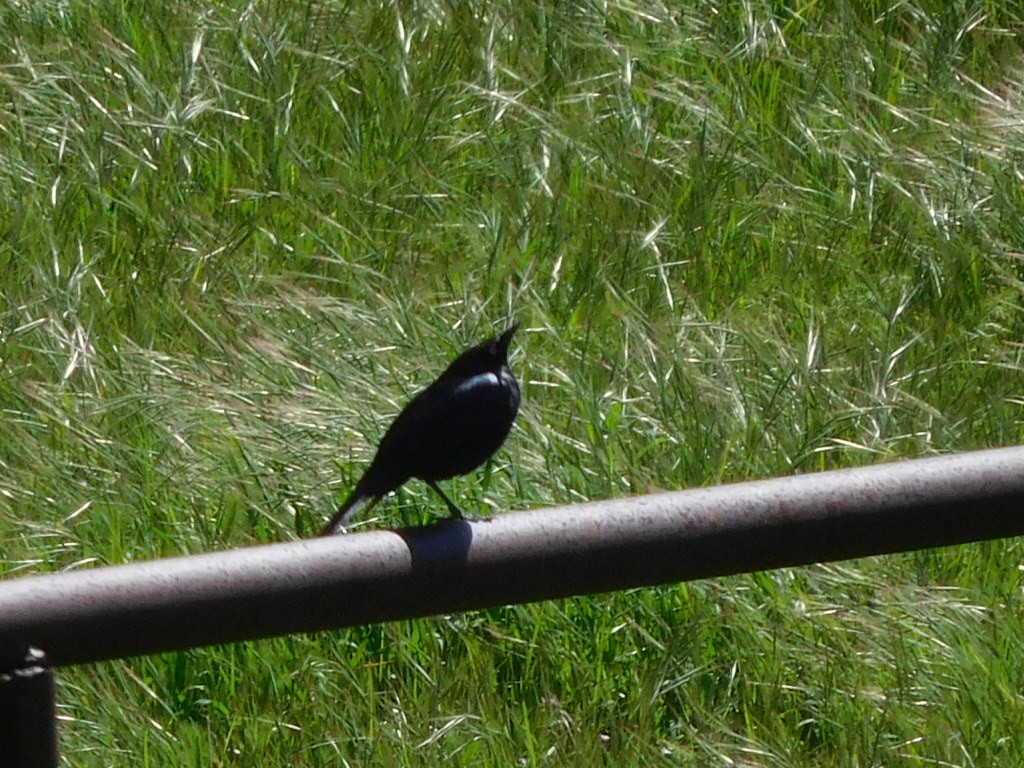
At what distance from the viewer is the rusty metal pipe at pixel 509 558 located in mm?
1128

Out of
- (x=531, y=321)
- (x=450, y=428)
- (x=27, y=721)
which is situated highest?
(x=27, y=721)

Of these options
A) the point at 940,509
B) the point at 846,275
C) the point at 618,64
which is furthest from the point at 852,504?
the point at 618,64

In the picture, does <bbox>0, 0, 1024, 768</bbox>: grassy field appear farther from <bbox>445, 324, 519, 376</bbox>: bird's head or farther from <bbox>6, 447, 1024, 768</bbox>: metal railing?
<bbox>6, 447, 1024, 768</bbox>: metal railing

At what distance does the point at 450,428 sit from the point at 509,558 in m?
1.22

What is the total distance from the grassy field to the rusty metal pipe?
60.4 inches

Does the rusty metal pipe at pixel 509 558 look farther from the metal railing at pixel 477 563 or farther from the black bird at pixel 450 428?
the black bird at pixel 450 428

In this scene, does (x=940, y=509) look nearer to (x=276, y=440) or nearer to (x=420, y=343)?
(x=276, y=440)

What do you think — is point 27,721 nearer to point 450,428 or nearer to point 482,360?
Answer: point 450,428

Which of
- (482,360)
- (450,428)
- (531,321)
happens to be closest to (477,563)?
(450,428)

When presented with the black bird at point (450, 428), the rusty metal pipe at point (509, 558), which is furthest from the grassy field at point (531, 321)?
the rusty metal pipe at point (509, 558)

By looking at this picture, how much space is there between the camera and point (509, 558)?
4.10 ft

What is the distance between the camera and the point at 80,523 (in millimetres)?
3213

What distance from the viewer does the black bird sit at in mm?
2412

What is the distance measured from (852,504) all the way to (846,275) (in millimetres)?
3027
